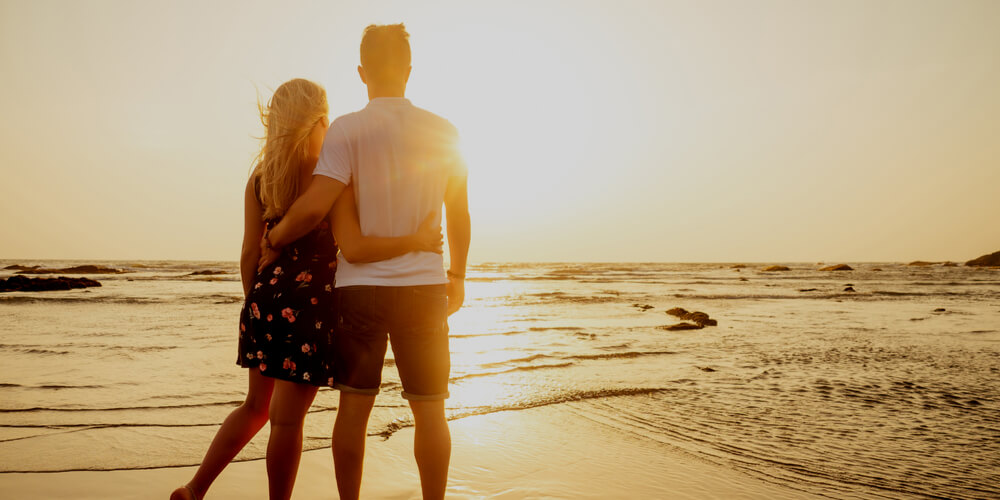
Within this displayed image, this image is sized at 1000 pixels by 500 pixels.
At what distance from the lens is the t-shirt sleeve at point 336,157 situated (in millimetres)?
2137

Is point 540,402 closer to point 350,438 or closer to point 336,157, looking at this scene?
point 350,438

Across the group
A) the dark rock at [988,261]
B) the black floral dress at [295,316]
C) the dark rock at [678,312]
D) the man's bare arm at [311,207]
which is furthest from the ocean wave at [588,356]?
the dark rock at [988,261]

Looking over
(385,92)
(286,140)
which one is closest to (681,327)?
(385,92)

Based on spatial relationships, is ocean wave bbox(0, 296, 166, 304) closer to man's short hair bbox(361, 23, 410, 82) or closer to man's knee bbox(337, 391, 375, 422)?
man's knee bbox(337, 391, 375, 422)

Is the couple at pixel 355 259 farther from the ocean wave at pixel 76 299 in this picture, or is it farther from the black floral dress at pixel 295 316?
the ocean wave at pixel 76 299

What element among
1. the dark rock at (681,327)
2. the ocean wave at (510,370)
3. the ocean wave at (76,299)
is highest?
the dark rock at (681,327)

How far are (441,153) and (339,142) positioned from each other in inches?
15.3

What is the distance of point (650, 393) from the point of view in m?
5.21

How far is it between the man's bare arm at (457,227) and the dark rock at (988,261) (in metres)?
86.9

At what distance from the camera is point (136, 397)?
4.81 meters

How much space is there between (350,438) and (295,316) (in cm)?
52

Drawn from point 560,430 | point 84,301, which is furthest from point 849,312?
point 84,301

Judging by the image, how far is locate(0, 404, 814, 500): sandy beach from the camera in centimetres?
290

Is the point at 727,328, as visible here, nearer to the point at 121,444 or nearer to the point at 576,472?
the point at 576,472
